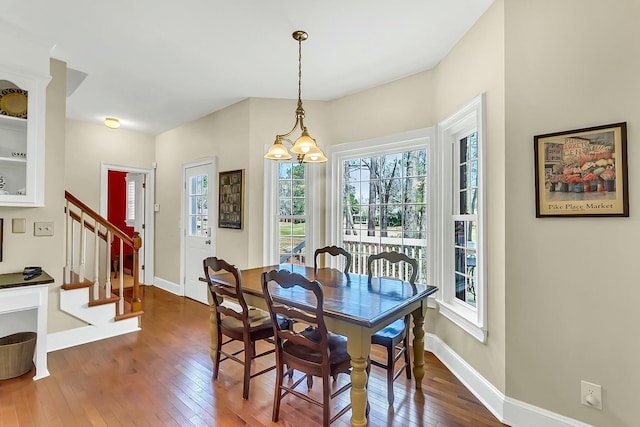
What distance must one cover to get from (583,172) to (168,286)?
5439 mm

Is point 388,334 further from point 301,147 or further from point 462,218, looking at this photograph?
point 301,147

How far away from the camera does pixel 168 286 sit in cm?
516

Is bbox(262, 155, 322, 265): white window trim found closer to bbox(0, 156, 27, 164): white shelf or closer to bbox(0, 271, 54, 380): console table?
bbox(0, 271, 54, 380): console table

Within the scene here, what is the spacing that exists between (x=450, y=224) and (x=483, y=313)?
906 millimetres

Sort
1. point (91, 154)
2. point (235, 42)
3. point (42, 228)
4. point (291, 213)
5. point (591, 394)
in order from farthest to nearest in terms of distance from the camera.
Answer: point (91, 154) < point (291, 213) < point (42, 228) < point (235, 42) < point (591, 394)

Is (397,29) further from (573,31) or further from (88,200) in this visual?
(88,200)

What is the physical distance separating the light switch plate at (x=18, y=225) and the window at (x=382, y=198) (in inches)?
114

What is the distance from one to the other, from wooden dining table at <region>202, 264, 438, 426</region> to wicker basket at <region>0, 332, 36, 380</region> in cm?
146

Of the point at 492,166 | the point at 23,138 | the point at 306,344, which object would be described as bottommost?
the point at 306,344

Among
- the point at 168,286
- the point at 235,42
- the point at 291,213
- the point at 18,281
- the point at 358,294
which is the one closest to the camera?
the point at 358,294

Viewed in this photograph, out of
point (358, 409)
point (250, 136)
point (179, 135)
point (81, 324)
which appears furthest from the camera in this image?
point (179, 135)

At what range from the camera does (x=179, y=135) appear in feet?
16.6

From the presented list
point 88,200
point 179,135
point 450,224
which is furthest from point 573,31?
point 88,200

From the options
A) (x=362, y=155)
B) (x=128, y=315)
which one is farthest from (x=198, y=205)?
(x=362, y=155)
